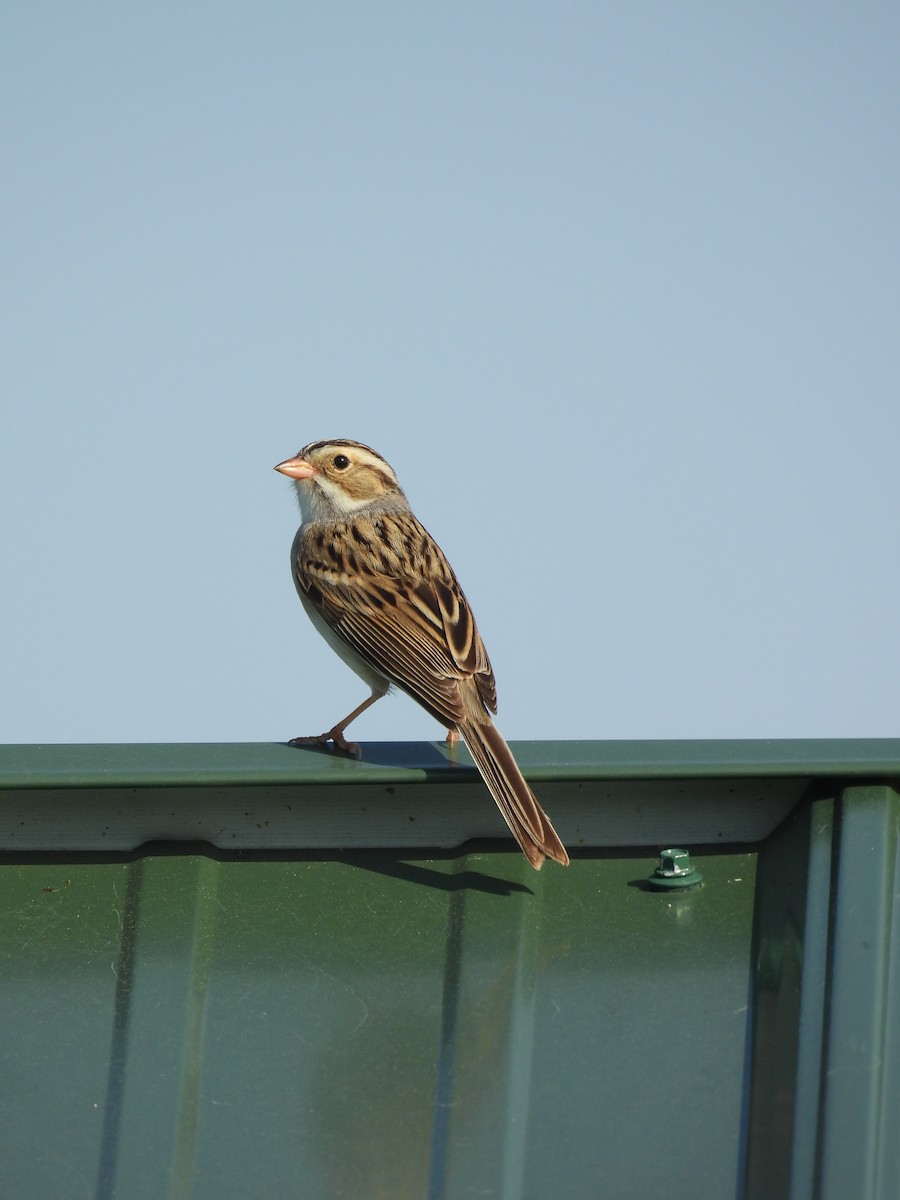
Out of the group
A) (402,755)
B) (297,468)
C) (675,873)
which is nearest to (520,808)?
(675,873)

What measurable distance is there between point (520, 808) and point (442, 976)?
20.5 inches

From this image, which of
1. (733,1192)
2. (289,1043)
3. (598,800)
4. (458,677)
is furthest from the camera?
(458,677)

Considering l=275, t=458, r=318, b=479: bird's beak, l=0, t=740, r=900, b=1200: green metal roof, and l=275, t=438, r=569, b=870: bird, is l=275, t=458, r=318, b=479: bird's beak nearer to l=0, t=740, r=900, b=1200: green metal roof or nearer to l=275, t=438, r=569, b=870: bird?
l=275, t=438, r=569, b=870: bird

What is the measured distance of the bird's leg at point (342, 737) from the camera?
4.87 metres

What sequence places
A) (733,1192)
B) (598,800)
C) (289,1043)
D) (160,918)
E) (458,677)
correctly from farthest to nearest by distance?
1. (458,677)
2. (598,800)
3. (160,918)
4. (289,1043)
5. (733,1192)

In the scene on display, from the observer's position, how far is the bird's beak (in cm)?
746

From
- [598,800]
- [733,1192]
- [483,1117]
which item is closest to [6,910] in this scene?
[483,1117]

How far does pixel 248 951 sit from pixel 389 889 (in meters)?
0.42

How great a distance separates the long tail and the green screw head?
253mm

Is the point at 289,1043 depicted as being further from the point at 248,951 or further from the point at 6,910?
the point at 6,910

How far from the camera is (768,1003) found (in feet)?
12.4

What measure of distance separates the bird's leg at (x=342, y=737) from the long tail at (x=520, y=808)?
0.40 meters

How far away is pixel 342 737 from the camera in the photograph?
5.89 m

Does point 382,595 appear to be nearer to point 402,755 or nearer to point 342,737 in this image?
point 342,737
